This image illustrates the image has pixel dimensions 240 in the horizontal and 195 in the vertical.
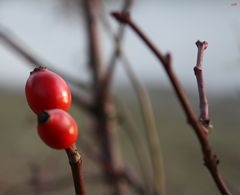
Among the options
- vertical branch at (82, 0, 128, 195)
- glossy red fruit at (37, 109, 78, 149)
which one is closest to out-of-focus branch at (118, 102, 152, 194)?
vertical branch at (82, 0, 128, 195)

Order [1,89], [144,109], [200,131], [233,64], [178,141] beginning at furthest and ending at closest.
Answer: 1. [1,89]
2. [178,141]
3. [144,109]
4. [233,64]
5. [200,131]

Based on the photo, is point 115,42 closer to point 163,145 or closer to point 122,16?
point 122,16

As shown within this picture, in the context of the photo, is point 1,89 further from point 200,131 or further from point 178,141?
point 200,131

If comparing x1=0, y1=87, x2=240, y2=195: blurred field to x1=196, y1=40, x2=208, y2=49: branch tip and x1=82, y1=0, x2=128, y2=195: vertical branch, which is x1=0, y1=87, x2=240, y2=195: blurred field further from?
x1=196, y1=40, x2=208, y2=49: branch tip

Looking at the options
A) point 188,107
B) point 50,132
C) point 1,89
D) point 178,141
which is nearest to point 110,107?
point 188,107

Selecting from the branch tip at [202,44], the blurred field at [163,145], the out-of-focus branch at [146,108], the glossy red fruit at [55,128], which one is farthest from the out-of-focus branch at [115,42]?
the glossy red fruit at [55,128]

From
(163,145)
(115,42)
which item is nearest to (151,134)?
(115,42)

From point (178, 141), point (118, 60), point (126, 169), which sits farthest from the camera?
point (178, 141)
